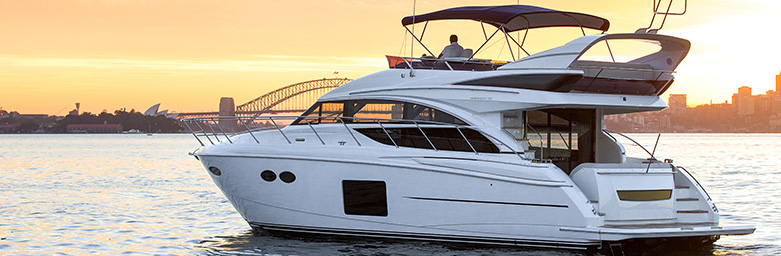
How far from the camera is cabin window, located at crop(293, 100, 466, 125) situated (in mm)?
10125

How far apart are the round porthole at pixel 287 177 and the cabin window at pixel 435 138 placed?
3.54ft

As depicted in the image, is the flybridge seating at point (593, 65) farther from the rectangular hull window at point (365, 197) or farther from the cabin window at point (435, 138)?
the rectangular hull window at point (365, 197)

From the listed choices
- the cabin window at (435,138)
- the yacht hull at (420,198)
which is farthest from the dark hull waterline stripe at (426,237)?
the cabin window at (435,138)

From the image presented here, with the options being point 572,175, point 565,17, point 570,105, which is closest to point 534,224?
point 572,175

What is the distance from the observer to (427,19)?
35.9 ft

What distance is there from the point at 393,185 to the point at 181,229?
5198 mm

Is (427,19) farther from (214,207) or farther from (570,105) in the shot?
(214,207)

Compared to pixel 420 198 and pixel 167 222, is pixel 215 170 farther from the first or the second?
pixel 167 222

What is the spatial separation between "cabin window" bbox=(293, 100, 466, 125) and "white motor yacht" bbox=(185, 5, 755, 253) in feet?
0.06

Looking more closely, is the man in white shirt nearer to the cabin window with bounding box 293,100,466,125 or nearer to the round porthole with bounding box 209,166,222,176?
the cabin window with bounding box 293,100,466,125

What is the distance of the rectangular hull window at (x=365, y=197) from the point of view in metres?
9.72

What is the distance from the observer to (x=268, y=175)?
34.0 ft

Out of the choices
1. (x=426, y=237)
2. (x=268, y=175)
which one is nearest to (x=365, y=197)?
(x=426, y=237)

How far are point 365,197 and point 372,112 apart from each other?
131 centimetres
